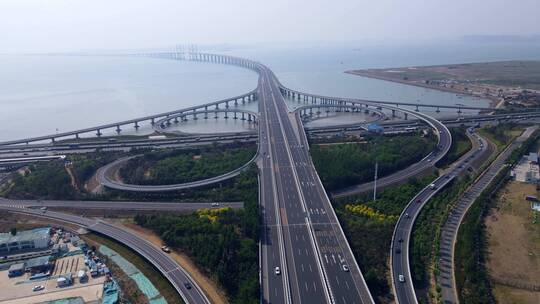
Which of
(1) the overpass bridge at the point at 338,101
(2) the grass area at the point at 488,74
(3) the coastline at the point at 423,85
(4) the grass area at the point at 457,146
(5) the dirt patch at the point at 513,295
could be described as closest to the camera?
(5) the dirt patch at the point at 513,295

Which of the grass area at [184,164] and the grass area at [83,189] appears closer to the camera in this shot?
the grass area at [83,189]

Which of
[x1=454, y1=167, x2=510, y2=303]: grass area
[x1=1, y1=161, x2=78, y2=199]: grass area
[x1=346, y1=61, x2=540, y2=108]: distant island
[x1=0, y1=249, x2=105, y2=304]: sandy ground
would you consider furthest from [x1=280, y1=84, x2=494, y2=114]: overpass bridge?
[x1=0, y1=249, x2=105, y2=304]: sandy ground

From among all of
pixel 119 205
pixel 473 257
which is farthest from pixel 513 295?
pixel 119 205

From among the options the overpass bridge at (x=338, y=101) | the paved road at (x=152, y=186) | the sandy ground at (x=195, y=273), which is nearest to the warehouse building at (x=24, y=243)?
the sandy ground at (x=195, y=273)

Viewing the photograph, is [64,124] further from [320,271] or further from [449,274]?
[449,274]

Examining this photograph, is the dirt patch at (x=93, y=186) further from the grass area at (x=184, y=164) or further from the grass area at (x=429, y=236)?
the grass area at (x=429, y=236)

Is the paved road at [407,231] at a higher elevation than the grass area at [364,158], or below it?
below

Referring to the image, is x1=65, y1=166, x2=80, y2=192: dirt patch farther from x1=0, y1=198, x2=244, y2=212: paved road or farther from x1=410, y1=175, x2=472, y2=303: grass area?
x1=410, y1=175, x2=472, y2=303: grass area
